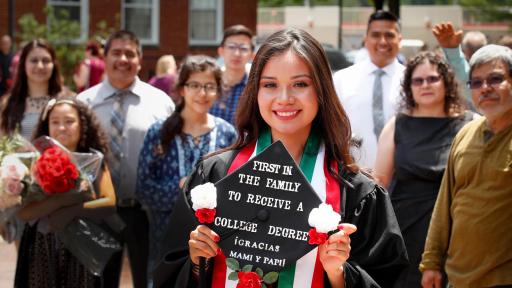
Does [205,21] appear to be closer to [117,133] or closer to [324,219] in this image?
[117,133]

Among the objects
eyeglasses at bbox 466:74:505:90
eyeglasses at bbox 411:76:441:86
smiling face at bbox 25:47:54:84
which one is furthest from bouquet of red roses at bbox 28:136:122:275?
eyeglasses at bbox 466:74:505:90

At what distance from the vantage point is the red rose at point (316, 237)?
293 cm

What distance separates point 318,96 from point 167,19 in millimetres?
20718

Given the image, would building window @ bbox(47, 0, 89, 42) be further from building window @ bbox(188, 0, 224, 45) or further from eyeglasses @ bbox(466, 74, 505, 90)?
eyeglasses @ bbox(466, 74, 505, 90)

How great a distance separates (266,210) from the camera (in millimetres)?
3070

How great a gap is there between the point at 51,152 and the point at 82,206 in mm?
422

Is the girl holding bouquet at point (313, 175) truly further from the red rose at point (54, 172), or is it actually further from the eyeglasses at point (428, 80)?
the eyeglasses at point (428, 80)

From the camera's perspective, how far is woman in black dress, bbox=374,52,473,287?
18.2ft

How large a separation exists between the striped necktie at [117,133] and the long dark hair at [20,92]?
2.15 ft

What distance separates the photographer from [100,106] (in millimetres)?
6863

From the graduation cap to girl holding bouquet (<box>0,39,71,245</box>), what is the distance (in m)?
4.03

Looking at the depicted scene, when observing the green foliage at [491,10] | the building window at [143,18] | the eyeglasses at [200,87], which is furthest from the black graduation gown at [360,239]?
the green foliage at [491,10]

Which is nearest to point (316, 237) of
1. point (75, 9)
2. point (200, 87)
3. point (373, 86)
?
point (200, 87)

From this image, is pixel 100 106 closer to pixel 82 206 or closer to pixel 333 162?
pixel 82 206
